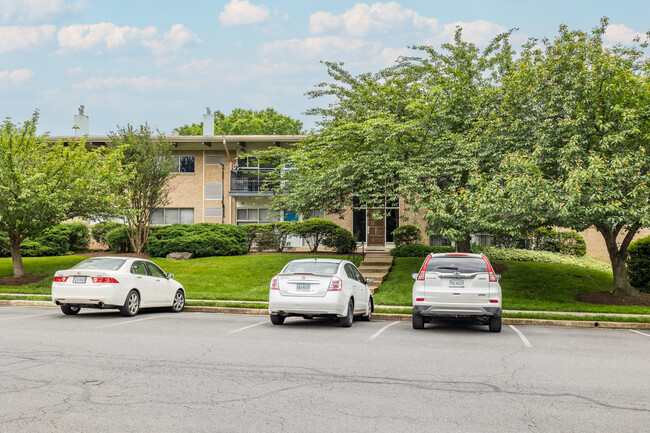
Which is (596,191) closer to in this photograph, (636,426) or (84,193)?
(636,426)

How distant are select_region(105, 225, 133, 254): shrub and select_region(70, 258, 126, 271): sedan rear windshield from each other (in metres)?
14.1

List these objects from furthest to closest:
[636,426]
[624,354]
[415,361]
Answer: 1. [624,354]
2. [415,361]
3. [636,426]

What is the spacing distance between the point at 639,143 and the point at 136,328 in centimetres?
1438

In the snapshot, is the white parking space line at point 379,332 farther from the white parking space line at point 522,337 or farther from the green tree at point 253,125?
the green tree at point 253,125

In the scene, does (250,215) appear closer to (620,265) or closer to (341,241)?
(341,241)

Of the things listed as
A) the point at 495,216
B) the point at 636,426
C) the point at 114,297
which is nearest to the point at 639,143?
the point at 495,216

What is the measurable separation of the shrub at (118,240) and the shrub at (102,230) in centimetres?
147

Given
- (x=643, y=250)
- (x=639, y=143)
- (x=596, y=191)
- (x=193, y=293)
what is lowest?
(x=193, y=293)

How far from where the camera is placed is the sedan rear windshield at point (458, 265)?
471 inches

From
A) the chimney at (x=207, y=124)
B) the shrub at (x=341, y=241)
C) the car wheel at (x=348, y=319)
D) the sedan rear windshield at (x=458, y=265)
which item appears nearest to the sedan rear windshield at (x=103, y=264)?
the car wheel at (x=348, y=319)

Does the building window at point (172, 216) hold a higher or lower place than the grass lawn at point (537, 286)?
higher

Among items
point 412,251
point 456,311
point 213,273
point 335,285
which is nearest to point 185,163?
point 213,273

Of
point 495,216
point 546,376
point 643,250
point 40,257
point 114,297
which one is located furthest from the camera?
point 40,257

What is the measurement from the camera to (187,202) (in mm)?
34125
